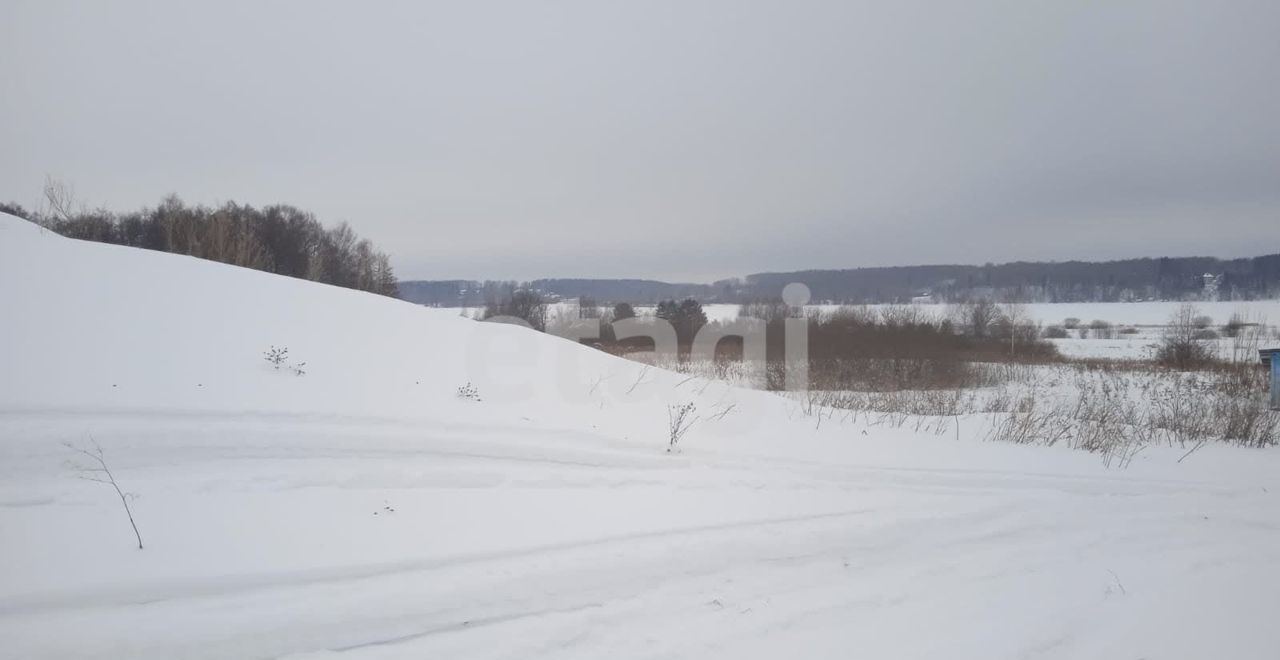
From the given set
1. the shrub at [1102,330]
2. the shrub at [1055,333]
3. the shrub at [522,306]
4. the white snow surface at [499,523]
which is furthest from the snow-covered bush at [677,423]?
the shrub at [1102,330]

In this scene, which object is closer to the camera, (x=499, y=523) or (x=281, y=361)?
(x=499, y=523)

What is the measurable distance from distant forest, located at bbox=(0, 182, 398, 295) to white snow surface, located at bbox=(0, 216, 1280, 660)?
15.3m

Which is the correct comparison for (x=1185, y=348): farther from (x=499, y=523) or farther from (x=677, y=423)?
(x=499, y=523)

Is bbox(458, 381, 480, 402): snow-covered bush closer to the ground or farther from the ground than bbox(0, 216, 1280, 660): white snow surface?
farther from the ground

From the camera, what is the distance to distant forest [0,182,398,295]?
2030 cm

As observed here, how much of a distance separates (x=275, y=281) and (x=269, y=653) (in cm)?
710

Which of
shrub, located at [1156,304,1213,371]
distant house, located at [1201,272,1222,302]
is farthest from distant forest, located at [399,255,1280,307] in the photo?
shrub, located at [1156,304,1213,371]

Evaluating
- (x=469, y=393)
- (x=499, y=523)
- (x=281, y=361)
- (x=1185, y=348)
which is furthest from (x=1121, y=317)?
(x=281, y=361)

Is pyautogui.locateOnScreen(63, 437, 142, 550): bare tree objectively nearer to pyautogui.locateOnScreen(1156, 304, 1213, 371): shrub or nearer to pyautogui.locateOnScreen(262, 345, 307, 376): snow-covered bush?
pyautogui.locateOnScreen(262, 345, 307, 376): snow-covered bush

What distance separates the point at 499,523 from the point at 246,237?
24.3m

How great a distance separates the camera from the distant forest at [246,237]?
20.3 meters

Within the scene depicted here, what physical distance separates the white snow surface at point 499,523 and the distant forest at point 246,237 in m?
15.3

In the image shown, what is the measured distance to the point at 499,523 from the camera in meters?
3.87

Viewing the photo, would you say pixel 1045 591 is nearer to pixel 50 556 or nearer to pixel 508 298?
pixel 50 556
